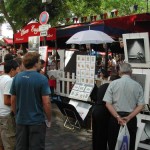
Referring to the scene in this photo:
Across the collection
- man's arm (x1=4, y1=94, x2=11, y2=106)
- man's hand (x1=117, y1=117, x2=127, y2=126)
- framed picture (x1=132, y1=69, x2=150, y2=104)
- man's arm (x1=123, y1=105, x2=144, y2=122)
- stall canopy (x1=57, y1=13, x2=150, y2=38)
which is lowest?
man's hand (x1=117, y1=117, x2=127, y2=126)

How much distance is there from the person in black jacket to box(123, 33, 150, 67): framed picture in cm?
85

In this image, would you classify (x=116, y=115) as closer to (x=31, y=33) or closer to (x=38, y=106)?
(x=38, y=106)

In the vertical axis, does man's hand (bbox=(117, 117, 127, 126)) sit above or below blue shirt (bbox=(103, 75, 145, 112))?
below

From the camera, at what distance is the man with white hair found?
14.3 ft

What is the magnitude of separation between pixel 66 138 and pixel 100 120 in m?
1.87

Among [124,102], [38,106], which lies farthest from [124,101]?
[38,106]

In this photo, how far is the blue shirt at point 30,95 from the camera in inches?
147

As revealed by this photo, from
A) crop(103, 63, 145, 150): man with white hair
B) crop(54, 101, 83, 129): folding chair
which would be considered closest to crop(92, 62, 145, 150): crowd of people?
crop(103, 63, 145, 150): man with white hair

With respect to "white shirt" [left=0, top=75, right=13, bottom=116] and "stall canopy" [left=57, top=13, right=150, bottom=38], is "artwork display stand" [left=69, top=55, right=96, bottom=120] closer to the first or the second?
"stall canopy" [left=57, top=13, right=150, bottom=38]

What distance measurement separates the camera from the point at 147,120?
5.53 meters

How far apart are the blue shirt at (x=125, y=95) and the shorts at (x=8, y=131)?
1.41m

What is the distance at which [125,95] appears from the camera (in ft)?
14.3

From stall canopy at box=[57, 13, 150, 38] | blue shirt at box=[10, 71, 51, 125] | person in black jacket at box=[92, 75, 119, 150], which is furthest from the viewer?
stall canopy at box=[57, 13, 150, 38]

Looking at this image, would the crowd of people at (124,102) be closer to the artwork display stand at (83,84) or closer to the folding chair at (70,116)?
the folding chair at (70,116)
